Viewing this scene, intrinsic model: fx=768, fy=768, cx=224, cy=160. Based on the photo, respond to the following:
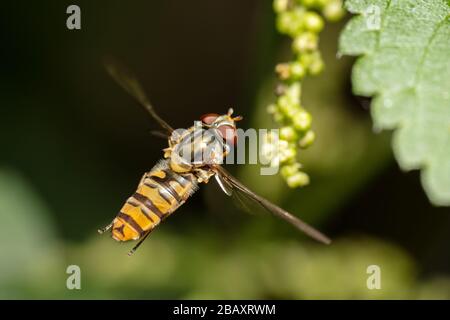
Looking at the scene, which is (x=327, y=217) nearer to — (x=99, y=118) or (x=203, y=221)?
(x=203, y=221)

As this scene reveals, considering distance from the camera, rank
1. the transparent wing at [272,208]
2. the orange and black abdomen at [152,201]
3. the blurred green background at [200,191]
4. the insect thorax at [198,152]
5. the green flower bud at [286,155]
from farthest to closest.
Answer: the blurred green background at [200,191], the insect thorax at [198,152], the orange and black abdomen at [152,201], the green flower bud at [286,155], the transparent wing at [272,208]

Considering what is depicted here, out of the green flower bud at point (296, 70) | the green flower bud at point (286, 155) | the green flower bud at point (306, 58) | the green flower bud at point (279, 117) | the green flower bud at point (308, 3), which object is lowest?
the green flower bud at point (286, 155)

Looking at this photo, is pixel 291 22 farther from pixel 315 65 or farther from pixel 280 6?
pixel 315 65

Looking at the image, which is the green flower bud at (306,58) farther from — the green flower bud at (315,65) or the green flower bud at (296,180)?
the green flower bud at (296,180)

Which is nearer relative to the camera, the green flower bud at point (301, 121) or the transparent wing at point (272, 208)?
the transparent wing at point (272, 208)

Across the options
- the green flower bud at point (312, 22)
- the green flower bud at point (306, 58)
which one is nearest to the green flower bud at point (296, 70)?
the green flower bud at point (306, 58)

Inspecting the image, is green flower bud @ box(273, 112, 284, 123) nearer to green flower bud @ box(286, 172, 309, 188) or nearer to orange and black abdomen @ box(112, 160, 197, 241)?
green flower bud @ box(286, 172, 309, 188)

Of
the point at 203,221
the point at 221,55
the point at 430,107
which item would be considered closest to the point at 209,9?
the point at 221,55
